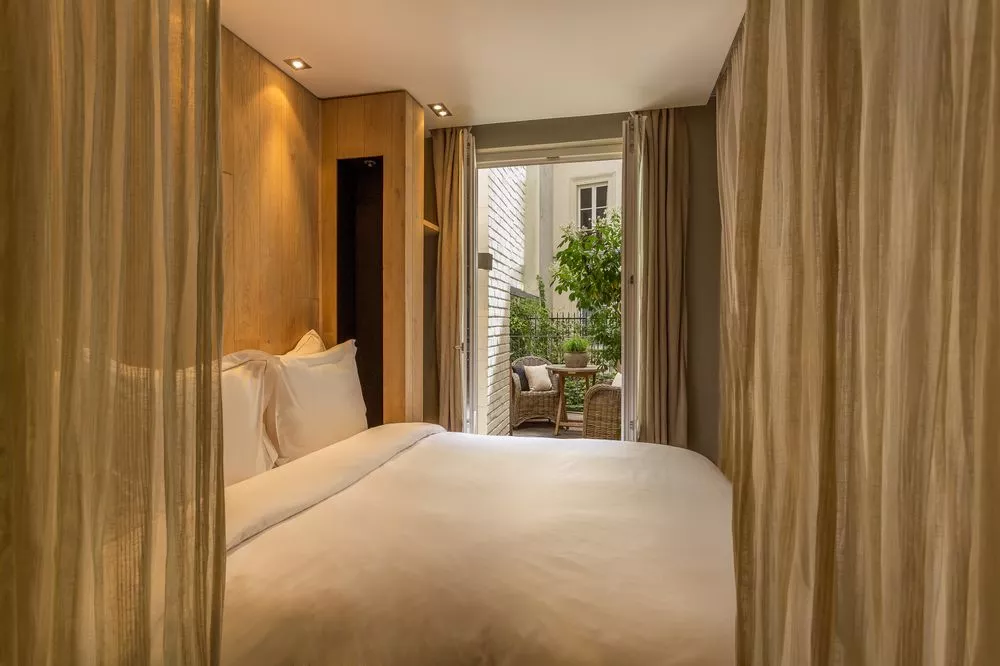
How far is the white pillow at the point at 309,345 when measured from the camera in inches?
115

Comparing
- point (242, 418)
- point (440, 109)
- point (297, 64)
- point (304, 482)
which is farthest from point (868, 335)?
point (440, 109)

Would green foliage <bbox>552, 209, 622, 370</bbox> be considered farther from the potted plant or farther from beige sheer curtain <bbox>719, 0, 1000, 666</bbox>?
beige sheer curtain <bbox>719, 0, 1000, 666</bbox>

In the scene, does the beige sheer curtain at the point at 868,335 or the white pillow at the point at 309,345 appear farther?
the white pillow at the point at 309,345

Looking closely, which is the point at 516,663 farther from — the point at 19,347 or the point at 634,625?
the point at 19,347

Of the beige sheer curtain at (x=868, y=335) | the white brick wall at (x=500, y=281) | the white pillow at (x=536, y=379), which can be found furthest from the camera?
the white pillow at (x=536, y=379)

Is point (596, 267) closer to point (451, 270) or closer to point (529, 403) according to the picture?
point (529, 403)

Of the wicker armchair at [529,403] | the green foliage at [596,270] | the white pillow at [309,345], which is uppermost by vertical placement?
the green foliage at [596,270]

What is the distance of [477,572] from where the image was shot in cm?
123

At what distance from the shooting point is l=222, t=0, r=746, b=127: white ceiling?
7.82 ft

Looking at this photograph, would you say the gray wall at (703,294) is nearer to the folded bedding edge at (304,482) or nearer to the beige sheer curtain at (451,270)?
the beige sheer curtain at (451,270)

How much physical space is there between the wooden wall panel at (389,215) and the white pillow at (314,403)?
1.30ft

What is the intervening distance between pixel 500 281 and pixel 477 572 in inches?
175

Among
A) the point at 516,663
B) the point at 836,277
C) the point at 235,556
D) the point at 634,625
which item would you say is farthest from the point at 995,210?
the point at 235,556

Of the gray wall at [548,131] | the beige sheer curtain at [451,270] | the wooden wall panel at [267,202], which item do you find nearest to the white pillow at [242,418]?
the wooden wall panel at [267,202]
